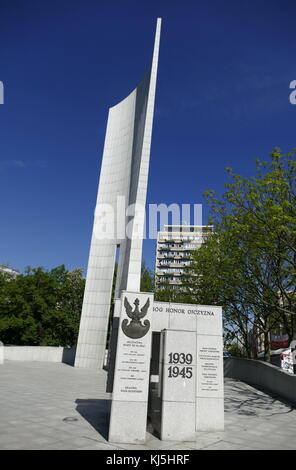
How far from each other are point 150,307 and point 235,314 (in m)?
21.4

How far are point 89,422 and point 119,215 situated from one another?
71.3 feet

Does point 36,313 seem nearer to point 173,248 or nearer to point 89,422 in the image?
point 89,422

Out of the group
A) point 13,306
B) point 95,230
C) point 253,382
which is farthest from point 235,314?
point 13,306

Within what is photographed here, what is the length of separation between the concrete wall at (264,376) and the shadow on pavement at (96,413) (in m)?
7.82

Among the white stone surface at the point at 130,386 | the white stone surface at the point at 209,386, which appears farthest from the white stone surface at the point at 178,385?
the white stone surface at the point at 209,386

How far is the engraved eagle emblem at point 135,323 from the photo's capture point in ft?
28.9

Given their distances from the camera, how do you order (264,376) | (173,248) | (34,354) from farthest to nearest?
(173,248) < (34,354) < (264,376)

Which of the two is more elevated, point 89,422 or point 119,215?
point 119,215

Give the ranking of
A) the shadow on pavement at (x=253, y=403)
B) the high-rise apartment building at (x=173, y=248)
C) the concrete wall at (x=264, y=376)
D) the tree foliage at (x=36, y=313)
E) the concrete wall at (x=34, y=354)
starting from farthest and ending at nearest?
the high-rise apartment building at (x=173, y=248) → the tree foliage at (x=36, y=313) → the concrete wall at (x=34, y=354) → the concrete wall at (x=264, y=376) → the shadow on pavement at (x=253, y=403)

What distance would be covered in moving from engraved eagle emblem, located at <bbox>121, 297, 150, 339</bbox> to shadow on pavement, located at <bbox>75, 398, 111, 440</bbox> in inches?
97.5

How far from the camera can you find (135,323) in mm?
8906

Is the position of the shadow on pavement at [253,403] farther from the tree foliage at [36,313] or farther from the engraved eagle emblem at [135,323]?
the tree foliage at [36,313]

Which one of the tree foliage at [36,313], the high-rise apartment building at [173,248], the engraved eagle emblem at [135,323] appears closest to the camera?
the engraved eagle emblem at [135,323]

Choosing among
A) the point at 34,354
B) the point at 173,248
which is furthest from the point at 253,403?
the point at 173,248
